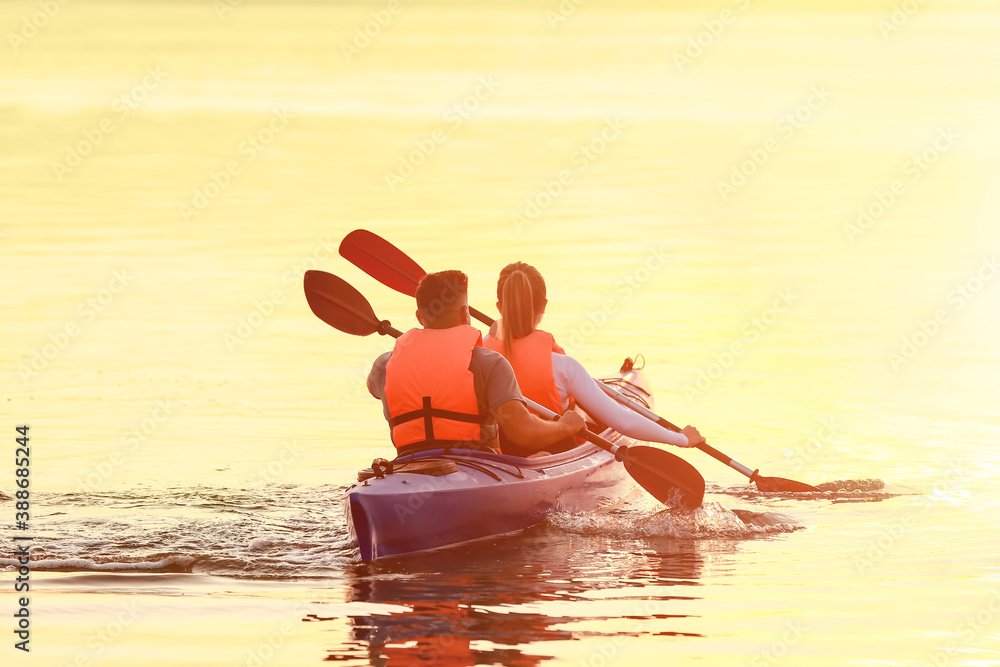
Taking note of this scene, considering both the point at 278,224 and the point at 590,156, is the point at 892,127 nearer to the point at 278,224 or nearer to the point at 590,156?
the point at 590,156

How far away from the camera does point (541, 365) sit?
873 cm

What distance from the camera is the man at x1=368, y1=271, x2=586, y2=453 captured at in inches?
314

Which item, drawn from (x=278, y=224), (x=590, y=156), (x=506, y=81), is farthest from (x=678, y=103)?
(x=278, y=224)

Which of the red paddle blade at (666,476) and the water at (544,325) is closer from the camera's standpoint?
the water at (544,325)

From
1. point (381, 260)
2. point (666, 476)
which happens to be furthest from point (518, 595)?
point (381, 260)

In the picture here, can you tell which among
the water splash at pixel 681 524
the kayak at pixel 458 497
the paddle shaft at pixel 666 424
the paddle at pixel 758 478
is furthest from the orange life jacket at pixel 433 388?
the paddle at pixel 758 478

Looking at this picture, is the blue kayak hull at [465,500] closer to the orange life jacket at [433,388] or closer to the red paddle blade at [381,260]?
the orange life jacket at [433,388]

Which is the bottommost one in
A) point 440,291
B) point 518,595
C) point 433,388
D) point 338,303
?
point 518,595

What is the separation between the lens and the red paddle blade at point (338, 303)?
372 inches

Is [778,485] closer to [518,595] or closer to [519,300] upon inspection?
[519,300]

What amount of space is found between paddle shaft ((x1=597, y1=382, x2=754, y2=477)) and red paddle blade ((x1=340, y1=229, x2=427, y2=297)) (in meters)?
1.44

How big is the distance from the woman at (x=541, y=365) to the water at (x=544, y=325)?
507 millimetres

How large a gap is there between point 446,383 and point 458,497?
1.87 feet

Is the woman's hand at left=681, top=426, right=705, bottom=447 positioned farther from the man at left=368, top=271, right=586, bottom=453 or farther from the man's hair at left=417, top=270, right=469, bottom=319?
the man's hair at left=417, top=270, right=469, bottom=319
